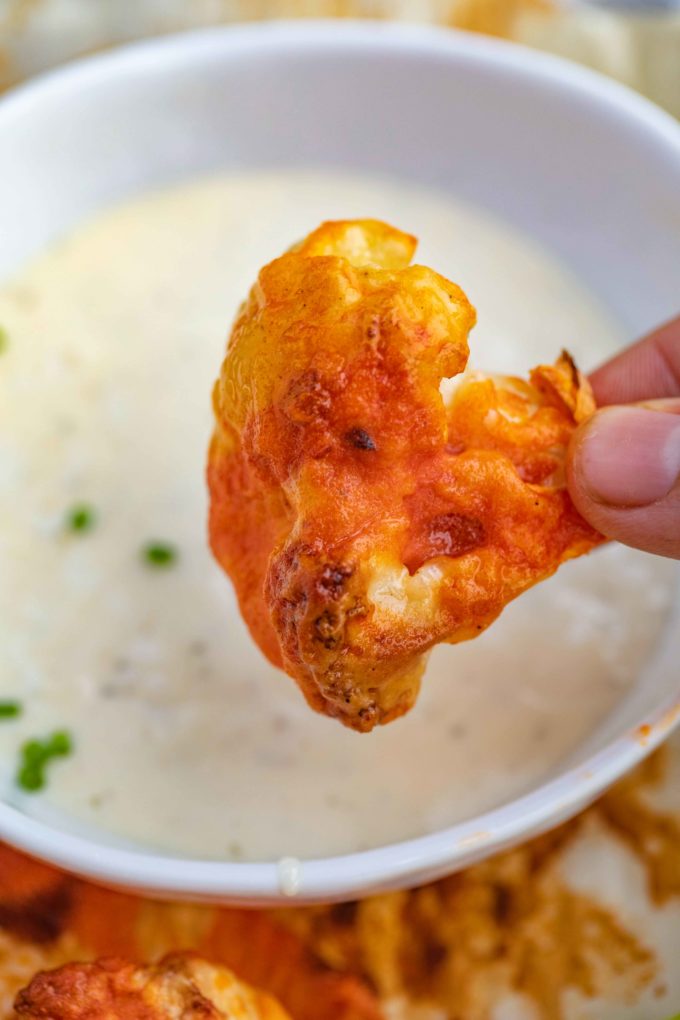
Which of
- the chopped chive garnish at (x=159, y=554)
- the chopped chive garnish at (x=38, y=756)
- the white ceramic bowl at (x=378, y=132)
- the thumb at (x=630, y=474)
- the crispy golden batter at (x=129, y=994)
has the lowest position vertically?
the crispy golden batter at (x=129, y=994)

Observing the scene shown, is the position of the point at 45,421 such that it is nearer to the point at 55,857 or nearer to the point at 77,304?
the point at 77,304

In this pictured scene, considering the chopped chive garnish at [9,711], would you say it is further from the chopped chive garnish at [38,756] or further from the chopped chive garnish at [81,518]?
the chopped chive garnish at [81,518]

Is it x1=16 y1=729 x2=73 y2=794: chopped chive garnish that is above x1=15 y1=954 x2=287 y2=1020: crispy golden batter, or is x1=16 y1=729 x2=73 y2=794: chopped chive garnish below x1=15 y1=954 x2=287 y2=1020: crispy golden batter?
above

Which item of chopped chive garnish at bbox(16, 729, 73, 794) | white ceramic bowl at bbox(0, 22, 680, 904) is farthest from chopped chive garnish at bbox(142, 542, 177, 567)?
white ceramic bowl at bbox(0, 22, 680, 904)

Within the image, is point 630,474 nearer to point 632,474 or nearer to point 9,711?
point 632,474

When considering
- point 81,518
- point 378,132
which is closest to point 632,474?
point 81,518

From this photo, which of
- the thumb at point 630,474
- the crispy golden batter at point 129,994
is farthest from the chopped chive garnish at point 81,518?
the thumb at point 630,474

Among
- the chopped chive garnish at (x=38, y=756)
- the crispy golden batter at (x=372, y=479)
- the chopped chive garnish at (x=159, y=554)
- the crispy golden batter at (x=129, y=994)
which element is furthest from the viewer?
the chopped chive garnish at (x=159, y=554)

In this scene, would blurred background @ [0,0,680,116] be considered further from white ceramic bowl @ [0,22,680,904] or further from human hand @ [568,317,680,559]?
human hand @ [568,317,680,559]
